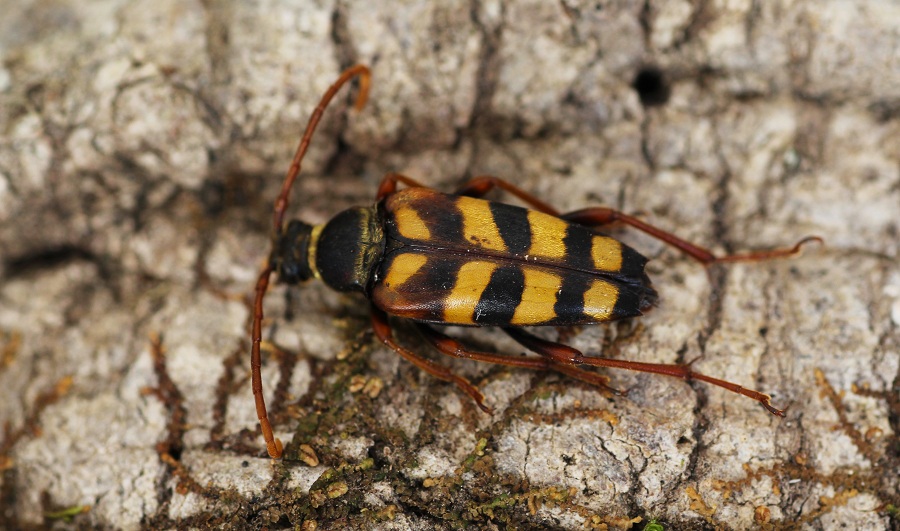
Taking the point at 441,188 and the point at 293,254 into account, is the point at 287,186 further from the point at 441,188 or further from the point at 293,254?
the point at 441,188

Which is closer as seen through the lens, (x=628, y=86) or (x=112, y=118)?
(x=112, y=118)

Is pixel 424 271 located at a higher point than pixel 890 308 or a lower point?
lower

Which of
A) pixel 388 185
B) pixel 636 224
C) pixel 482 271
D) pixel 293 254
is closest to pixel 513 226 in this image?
pixel 482 271

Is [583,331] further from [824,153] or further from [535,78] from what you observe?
[824,153]

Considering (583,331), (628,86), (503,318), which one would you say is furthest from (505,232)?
(628,86)

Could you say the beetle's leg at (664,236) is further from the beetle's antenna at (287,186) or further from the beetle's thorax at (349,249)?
the beetle's antenna at (287,186)

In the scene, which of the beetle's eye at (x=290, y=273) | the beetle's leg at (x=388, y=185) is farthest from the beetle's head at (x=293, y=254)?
the beetle's leg at (x=388, y=185)
